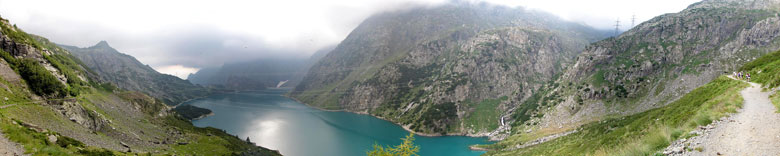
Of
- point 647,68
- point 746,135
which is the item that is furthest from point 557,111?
point 746,135

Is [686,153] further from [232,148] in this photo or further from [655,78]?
[655,78]

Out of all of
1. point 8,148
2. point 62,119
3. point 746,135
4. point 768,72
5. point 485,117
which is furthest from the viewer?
point 485,117

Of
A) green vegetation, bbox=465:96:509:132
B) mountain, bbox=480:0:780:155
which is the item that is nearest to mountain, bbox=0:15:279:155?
mountain, bbox=480:0:780:155

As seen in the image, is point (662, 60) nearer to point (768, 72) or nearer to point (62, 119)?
point (768, 72)

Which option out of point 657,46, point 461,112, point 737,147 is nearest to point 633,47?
point 657,46

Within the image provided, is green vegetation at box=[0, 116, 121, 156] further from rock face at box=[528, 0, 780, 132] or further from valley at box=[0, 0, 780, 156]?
rock face at box=[528, 0, 780, 132]

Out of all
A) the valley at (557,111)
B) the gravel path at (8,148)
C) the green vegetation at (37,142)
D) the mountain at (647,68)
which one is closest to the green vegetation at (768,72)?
the valley at (557,111)
